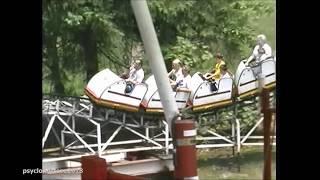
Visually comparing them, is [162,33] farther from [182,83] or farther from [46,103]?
[46,103]

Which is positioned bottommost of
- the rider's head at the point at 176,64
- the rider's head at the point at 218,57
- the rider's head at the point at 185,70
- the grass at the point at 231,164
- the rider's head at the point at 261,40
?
the grass at the point at 231,164

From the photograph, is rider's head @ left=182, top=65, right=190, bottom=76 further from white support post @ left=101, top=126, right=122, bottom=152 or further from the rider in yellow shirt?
white support post @ left=101, top=126, right=122, bottom=152

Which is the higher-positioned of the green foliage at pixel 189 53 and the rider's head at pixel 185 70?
the green foliage at pixel 189 53

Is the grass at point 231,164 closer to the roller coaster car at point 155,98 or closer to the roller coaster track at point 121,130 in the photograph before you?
the roller coaster track at point 121,130

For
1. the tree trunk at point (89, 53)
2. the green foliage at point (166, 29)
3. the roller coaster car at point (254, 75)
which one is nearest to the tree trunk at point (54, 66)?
the green foliage at point (166, 29)

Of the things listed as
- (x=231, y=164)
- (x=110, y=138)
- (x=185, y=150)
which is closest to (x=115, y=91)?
(x=110, y=138)
